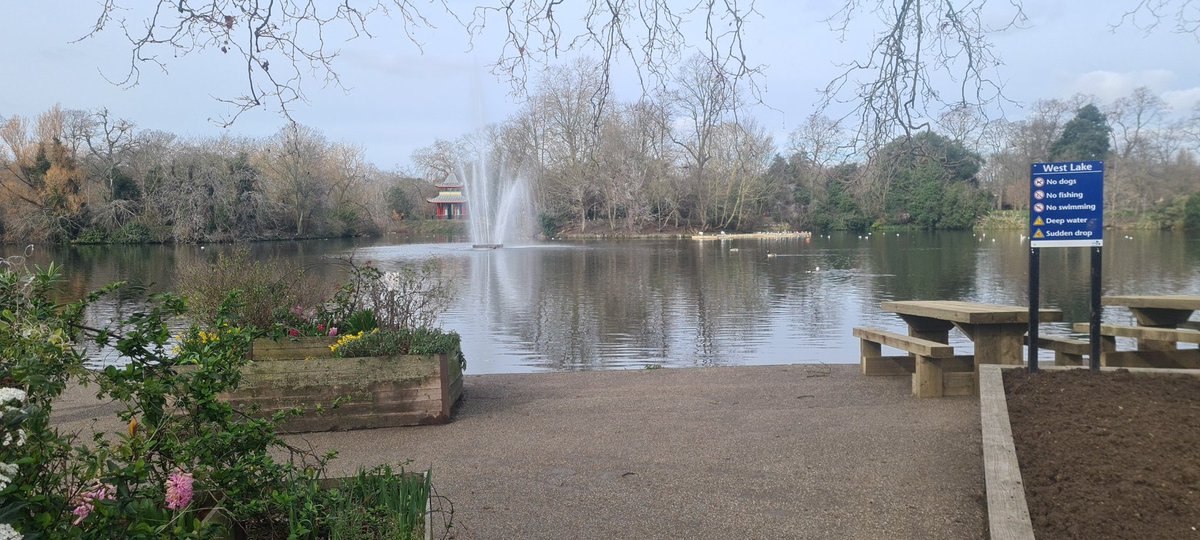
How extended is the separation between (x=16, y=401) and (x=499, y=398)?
18.7 feet

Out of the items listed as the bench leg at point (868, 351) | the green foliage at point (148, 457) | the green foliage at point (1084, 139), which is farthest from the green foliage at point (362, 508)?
the green foliage at point (1084, 139)

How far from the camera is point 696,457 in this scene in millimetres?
5344

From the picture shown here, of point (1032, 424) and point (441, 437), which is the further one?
point (441, 437)

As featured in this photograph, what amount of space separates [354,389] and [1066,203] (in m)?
5.52

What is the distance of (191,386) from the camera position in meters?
2.63

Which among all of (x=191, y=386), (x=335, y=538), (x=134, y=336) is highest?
(x=134, y=336)

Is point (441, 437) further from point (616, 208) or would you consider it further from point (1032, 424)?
point (616, 208)

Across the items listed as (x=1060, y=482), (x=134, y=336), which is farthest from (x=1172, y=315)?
(x=134, y=336)

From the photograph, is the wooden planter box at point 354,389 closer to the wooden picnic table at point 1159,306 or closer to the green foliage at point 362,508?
the green foliage at point 362,508

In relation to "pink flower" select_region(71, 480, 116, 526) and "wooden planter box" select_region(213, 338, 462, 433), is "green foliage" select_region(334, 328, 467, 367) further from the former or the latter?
→ "pink flower" select_region(71, 480, 116, 526)

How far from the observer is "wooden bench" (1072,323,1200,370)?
23.3ft

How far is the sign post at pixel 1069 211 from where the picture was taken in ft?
19.9

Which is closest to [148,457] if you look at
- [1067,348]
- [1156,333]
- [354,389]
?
[354,389]

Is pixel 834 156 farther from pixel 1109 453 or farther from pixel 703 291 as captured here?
pixel 703 291
